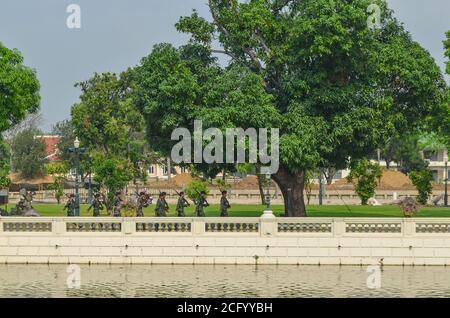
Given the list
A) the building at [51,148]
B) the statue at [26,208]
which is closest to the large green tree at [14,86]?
the statue at [26,208]

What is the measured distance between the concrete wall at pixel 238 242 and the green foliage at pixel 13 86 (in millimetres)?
24208

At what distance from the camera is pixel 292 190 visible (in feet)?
192

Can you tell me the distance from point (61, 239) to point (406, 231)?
Result: 1274 cm

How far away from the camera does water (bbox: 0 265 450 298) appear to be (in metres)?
34.7

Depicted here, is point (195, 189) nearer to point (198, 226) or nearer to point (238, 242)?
point (198, 226)

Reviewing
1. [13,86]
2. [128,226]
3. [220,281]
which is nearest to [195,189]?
[13,86]

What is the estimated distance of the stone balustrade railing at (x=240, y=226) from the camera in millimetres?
41688

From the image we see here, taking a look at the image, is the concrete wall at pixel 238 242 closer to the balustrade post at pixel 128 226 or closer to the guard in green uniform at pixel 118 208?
the balustrade post at pixel 128 226

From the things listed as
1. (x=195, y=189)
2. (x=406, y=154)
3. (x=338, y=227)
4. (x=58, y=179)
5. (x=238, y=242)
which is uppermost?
(x=406, y=154)

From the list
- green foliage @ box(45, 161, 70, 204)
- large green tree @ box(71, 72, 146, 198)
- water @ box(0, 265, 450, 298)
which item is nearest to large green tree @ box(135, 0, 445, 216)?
water @ box(0, 265, 450, 298)

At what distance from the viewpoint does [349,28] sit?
179 ft

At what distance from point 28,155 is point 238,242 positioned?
87.2m

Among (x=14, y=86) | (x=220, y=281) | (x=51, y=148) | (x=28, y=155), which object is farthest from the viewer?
(x=51, y=148)

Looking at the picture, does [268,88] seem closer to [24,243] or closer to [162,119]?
[162,119]
